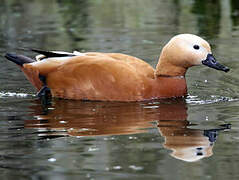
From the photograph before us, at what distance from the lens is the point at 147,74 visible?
28.1 feet

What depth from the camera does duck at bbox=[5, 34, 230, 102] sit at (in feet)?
27.9

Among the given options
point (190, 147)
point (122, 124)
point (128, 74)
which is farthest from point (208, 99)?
point (190, 147)

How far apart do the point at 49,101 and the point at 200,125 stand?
2.30 meters

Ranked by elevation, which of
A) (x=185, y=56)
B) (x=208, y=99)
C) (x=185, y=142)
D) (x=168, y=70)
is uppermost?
(x=185, y=56)

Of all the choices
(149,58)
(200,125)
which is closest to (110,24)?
(149,58)

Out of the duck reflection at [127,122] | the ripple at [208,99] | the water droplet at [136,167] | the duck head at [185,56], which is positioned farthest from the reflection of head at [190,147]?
the duck head at [185,56]

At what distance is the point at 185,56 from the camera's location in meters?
8.59

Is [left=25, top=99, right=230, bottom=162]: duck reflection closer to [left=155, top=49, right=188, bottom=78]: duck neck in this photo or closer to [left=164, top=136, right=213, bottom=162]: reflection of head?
[left=164, top=136, right=213, bottom=162]: reflection of head

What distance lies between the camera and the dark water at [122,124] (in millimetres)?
5758

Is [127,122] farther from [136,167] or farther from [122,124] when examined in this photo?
[136,167]

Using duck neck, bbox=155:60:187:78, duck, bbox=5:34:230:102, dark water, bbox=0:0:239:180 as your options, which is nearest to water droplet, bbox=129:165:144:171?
dark water, bbox=0:0:239:180

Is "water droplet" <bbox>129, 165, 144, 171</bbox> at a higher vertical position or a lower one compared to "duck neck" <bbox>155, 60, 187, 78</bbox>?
lower

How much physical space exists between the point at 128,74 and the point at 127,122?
1.11 meters

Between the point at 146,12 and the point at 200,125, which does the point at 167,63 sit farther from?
the point at 146,12
